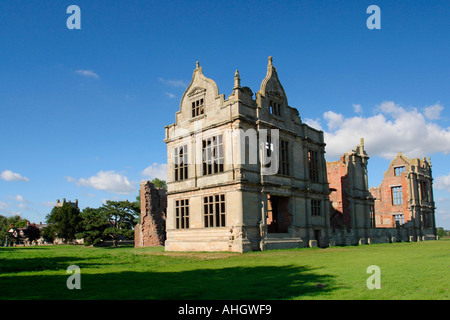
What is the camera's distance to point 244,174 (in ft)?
85.6

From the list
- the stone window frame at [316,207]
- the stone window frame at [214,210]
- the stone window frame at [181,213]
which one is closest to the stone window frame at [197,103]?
the stone window frame at [214,210]

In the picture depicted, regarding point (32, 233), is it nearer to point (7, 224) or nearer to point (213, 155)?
point (7, 224)

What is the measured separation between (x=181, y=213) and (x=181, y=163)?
14.0 feet

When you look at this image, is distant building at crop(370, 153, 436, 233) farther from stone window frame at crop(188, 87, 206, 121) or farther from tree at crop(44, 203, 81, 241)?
tree at crop(44, 203, 81, 241)

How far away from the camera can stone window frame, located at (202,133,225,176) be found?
27.9 meters

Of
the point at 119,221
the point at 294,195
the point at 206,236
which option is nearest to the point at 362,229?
the point at 294,195

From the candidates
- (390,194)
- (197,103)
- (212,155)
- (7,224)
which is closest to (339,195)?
(212,155)

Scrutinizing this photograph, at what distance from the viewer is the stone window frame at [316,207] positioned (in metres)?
33.1

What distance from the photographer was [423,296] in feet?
26.3

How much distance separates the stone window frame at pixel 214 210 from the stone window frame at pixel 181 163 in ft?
12.0

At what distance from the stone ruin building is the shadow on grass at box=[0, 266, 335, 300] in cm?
1282

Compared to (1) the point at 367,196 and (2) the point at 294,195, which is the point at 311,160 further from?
(1) the point at 367,196

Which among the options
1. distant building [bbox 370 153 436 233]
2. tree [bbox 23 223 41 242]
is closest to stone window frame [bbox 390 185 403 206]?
distant building [bbox 370 153 436 233]
